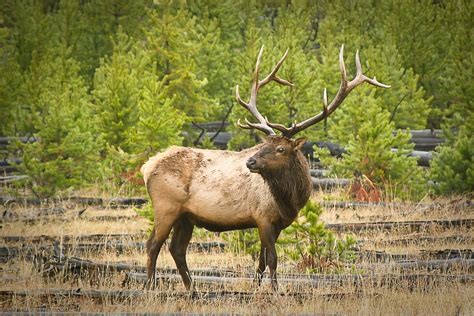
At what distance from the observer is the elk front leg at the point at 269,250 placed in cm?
894

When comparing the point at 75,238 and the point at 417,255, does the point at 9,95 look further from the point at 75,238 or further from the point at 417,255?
the point at 417,255

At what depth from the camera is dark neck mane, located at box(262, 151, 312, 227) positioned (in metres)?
9.12

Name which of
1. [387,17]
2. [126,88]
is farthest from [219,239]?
[387,17]

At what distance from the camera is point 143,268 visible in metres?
9.64

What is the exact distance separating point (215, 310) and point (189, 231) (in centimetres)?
209

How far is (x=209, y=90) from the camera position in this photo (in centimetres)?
2662

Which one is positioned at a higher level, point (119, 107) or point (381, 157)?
point (119, 107)

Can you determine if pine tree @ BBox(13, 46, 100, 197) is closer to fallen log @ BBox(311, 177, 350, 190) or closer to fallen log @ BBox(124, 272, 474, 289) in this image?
fallen log @ BBox(311, 177, 350, 190)

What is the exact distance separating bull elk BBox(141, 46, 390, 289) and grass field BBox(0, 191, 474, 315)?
432 millimetres

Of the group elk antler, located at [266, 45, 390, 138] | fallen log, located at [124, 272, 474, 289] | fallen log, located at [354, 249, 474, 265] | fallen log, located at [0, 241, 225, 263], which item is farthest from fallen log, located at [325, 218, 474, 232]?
fallen log, located at [124, 272, 474, 289]

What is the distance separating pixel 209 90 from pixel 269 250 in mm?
17892

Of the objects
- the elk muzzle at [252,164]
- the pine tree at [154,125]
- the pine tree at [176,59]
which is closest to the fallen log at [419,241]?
the elk muzzle at [252,164]

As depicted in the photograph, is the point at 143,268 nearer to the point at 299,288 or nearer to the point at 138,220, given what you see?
the point at 299,288

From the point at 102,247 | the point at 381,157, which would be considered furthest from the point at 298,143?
the point at 381,157
